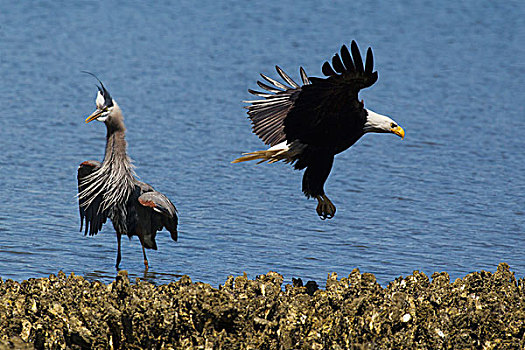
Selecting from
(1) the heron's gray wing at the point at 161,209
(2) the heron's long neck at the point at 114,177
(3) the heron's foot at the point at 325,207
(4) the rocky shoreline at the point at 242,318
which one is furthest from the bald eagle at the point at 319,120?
(4) the rocky shoreline at the point at 242,318

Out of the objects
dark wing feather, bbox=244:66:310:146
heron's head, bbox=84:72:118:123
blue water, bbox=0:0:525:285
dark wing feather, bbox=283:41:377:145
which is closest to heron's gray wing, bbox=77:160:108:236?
blue water, bbox=0:0:525:285

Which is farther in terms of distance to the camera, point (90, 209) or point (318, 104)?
point (90, 209)

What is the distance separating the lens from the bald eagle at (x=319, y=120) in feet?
19.5

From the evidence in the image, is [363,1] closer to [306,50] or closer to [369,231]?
[306,50]

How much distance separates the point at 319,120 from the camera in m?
6.40

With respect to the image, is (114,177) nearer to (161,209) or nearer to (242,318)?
(161,209)

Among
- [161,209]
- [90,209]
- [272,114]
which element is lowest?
[90,209]

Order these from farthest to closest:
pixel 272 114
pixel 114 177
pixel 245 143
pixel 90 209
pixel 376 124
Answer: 1. pixel 245 143
2. pixel 90 209
3. pixel 114 177
4. pixel 272 114
5. pixel 376 124

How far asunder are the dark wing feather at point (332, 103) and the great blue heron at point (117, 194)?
5.58 feet

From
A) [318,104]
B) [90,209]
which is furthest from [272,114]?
[90,209]

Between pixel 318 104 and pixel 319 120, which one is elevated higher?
pixel 318 104

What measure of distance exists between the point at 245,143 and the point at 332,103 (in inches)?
238

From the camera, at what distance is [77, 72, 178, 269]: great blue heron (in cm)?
775

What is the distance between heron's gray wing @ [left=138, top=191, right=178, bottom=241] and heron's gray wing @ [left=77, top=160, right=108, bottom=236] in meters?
0.44
